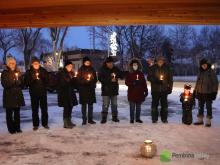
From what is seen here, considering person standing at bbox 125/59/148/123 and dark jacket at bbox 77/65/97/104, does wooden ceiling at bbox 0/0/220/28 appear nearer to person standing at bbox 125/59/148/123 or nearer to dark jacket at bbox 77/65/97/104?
dark jacket at bbox 77/65/97/104

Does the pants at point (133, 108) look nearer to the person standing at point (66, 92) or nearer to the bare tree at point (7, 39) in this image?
the person standing at point (66, 92)

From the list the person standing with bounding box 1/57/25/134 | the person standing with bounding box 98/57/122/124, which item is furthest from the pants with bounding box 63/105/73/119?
the person standing with bounding box 1/57/25/134

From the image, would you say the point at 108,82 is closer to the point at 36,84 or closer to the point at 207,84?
the point at 36,84

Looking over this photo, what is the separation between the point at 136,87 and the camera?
11859mm

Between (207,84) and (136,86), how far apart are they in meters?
2.10

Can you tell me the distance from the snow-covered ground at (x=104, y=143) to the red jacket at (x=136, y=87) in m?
0.80

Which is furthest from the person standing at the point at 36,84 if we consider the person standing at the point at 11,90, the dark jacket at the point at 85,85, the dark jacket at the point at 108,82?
the dark jacket at the point at 108,82

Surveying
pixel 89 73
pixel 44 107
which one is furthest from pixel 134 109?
pixel 44 107

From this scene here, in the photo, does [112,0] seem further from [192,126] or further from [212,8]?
[192,126]

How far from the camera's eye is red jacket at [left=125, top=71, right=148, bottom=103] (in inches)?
464

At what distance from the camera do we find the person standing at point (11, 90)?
407 inches

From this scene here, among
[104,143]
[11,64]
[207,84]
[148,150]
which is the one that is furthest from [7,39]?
[148,150]

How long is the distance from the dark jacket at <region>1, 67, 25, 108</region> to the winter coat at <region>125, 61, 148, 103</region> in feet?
10.8

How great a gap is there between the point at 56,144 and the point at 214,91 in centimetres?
487
